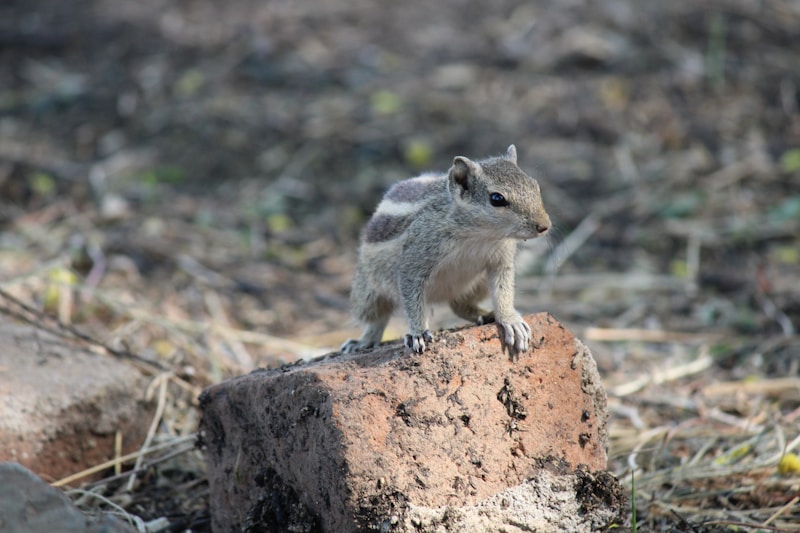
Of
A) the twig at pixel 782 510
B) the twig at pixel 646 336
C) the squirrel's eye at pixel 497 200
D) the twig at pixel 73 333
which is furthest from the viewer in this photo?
the twig at pixel 646 336

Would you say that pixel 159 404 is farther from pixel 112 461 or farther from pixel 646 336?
pixel 646 336

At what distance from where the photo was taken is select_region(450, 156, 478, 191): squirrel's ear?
364 centimetres

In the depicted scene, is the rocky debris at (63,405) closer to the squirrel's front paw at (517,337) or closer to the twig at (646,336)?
the squirrel's front paw at (517,337)

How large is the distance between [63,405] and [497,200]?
2109mm

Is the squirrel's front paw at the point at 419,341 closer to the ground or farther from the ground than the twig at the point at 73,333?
farther from the ground

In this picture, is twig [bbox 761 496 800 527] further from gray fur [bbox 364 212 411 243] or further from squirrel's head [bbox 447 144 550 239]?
gray fur [bbox 364 212 411 243]

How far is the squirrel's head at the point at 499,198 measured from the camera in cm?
346

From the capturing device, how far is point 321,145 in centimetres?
843

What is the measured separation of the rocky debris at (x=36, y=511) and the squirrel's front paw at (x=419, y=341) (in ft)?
3.54

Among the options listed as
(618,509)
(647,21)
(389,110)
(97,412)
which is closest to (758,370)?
(618,509)

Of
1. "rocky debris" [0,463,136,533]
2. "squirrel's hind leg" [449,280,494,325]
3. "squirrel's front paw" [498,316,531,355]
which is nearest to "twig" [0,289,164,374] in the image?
"squirrel's hind leg" [449,280,494,325]

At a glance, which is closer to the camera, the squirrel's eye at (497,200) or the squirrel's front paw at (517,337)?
the squirrel's front paw at (517,337)

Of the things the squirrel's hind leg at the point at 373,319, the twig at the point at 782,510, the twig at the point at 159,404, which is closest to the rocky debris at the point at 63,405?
the twig at the point at 159,404

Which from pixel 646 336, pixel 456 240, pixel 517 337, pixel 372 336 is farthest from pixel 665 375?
pixel 517 337
